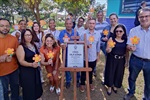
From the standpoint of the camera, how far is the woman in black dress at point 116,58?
135 inches

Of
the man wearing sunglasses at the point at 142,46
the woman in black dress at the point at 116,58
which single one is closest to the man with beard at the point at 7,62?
the woman in black dress at the point at 116,58

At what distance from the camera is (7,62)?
2.72 meters

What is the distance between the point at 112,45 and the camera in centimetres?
317

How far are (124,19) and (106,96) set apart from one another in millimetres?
7715

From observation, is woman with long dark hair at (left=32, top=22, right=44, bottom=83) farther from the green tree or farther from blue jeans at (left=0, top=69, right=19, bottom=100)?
the green tree

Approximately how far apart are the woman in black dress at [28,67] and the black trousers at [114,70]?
173cm

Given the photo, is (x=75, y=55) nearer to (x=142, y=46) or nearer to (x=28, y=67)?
(x=28, y=67)

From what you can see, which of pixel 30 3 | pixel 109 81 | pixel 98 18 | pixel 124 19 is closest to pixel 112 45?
pixel 109 81

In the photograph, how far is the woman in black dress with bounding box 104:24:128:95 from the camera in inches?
135

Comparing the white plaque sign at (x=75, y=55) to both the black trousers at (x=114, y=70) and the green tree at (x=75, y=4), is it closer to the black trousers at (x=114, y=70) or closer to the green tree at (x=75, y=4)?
the black trousers at (x=114, y=70)

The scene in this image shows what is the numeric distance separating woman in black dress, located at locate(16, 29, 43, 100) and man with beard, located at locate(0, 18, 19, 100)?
0.41 feet

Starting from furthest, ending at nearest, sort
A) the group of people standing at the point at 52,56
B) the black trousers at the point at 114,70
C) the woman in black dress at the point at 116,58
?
the black trousers at the point at 114,70 < the woman in black dress at the point at 116,58 < the group of people standing at the point at 52,56

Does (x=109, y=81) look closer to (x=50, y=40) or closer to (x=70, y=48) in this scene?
(x=70, y=48)

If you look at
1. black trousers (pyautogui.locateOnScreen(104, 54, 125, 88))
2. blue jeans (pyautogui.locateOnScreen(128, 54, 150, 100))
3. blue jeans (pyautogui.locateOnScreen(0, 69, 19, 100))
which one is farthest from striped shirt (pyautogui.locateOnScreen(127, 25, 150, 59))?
blue jeans (pyautogui.locateOnScreen(0, 69, 19, 100))
